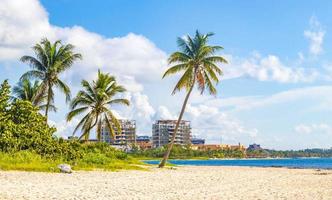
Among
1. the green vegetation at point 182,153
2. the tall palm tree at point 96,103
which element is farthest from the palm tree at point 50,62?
the green vegetation at point 182,153

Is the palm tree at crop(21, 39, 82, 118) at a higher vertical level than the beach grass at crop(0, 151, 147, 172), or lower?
higher

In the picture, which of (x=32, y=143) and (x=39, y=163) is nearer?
(x=39, y=163)

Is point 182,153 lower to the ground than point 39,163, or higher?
higher

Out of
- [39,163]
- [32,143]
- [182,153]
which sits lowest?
[39,163]

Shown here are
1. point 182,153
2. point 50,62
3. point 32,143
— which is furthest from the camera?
point 182,153

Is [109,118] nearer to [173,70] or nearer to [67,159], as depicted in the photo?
[173,70]

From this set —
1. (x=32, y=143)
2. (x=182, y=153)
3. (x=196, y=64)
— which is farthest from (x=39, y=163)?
(x=182, y=153)

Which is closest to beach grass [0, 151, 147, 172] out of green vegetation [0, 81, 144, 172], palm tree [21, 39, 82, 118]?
green vegetation [0, 81, 144, 172]

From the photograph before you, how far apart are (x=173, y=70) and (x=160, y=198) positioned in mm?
23608

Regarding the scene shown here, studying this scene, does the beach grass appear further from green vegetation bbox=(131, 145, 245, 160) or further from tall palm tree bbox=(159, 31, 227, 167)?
green vegetation bbox=(131, 145, 245, 160)

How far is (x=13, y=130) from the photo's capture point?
25.8m

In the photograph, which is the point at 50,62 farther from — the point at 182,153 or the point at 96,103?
the point at 182,153

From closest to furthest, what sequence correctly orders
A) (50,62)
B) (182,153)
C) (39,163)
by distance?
(39,163), (50,62), (182,153)

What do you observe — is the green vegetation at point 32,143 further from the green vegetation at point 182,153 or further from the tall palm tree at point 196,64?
the green vegetation at point 182,153
